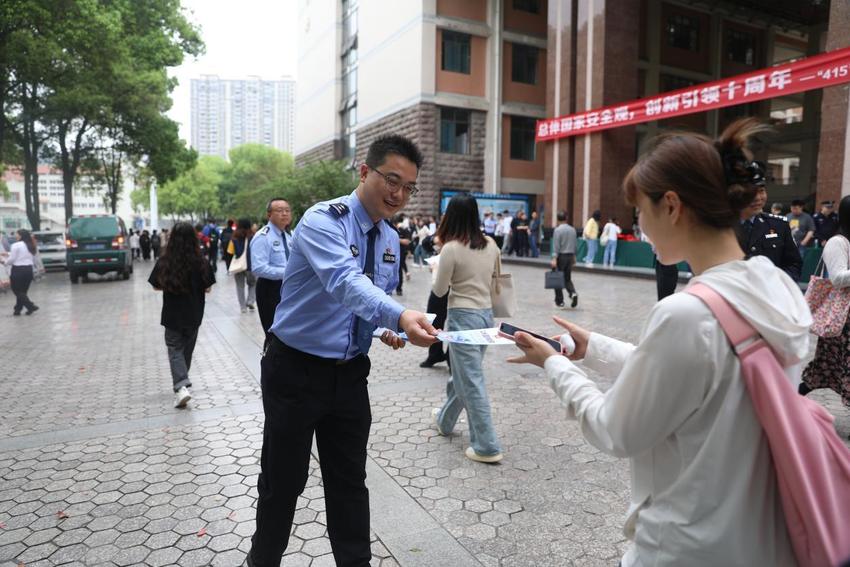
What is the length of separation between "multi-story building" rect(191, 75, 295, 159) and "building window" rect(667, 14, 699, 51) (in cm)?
12394

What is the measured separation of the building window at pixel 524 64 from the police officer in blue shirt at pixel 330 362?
96.1 ft

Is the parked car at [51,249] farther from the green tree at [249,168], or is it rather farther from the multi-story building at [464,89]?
the green tree at [249,168]

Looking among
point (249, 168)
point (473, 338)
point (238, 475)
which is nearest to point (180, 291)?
point (238, 475)

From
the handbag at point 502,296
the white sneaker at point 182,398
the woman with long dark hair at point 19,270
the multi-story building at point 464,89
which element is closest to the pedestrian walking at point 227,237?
the woman with long dark hair at point 19,270

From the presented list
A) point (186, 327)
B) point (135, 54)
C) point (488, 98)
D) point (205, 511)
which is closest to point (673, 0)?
point (488, 98)

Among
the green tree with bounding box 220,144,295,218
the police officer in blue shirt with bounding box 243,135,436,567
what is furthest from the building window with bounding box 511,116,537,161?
Answer: the green tree with bounding box 220,144,295,218

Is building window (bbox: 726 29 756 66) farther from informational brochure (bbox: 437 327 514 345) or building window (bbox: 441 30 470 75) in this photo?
informational brochure (bbox: 437 327 514 345)

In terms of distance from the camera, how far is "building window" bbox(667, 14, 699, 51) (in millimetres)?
28922

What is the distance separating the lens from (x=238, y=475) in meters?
3.98

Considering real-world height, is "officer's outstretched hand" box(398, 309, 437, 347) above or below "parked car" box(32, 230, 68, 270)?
above

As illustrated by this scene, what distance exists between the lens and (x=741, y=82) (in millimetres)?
17797

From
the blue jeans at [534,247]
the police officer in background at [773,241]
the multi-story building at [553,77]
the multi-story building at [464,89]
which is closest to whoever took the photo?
the police officer in background at [773,241]

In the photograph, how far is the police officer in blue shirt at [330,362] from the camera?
2.33 meters

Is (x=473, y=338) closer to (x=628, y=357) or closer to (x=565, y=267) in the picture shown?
(x=628, y=357)
